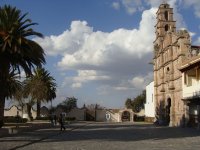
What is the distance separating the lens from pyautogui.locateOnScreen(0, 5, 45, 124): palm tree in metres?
36.5

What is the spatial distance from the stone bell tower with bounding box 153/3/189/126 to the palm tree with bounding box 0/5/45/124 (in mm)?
21792

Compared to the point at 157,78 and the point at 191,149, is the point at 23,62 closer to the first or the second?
the point at 191,149

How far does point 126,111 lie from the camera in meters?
99.1

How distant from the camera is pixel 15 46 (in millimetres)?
36344

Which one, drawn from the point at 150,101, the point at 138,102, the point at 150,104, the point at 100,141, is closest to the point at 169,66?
the point at 150,101

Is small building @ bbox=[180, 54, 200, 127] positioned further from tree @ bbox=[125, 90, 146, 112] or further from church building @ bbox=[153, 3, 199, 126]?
tree @ bbox=[125, 90, 146, 112]

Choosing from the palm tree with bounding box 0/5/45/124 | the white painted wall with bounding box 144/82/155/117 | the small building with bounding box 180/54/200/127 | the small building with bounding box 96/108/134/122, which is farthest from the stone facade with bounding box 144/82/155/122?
the palm tree with bounding box 0/5/45/124

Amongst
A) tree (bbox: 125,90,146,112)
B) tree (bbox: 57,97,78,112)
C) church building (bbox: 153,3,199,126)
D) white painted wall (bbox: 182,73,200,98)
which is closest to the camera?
white painted wall (bbox: 182,73,200,98)

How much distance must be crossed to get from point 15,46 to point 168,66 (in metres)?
30.2

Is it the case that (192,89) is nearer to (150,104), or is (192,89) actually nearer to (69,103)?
(150,104)

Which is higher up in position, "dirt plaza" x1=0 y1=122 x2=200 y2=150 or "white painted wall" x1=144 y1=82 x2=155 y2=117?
"white painted wall" x1=144 y1=82 x2=155 y2=117

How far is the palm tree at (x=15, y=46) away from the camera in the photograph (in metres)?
36.5

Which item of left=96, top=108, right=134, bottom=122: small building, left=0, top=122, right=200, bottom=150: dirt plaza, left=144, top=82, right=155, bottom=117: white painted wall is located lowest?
left=0, top=122, right=200, bottom=150: dirt plaza

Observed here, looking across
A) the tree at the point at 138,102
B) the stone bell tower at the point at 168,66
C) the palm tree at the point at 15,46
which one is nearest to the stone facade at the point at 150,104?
the stone bell tower at the point at 168,66
